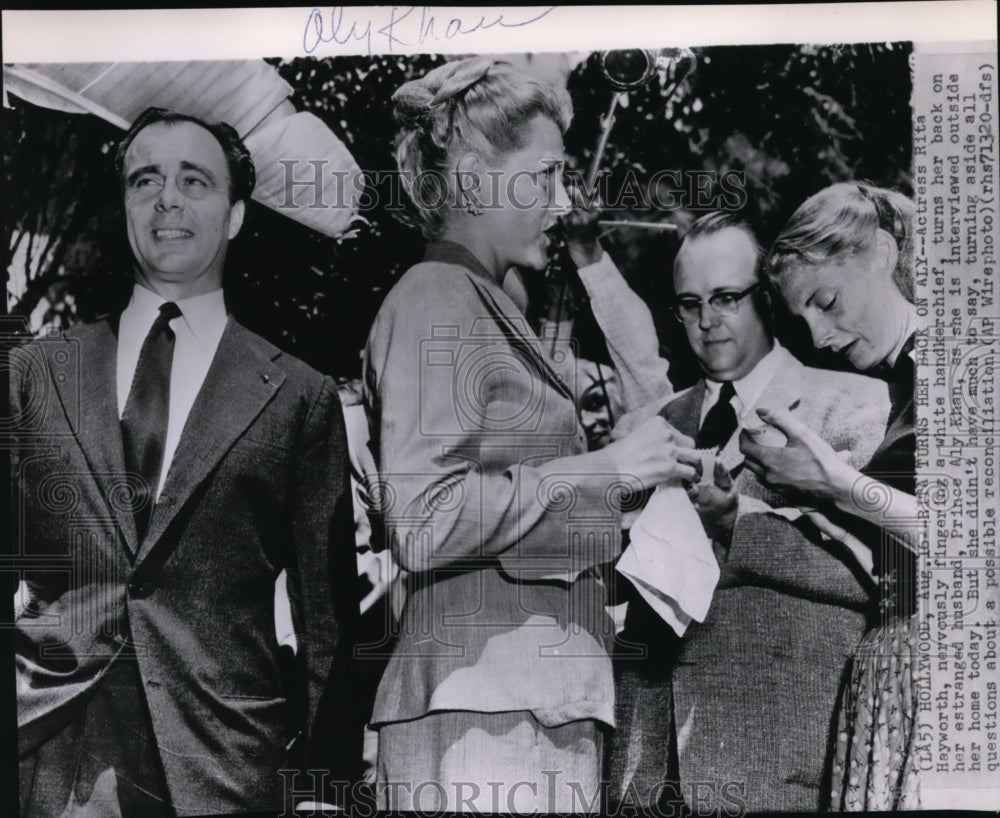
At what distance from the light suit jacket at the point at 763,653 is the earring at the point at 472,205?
75 centimetres

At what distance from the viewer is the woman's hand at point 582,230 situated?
9.20ft

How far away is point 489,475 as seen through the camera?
9.06ft

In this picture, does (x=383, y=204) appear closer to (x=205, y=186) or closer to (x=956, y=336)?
(x=205, y=186)

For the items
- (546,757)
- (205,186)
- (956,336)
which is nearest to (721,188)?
(956,336)

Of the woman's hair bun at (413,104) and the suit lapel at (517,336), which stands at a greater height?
the woman's hair bun at (413,104)

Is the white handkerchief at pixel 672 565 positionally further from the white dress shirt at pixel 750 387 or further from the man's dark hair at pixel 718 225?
the man's dark hair at pixel 718 225

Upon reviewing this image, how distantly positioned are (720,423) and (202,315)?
146cm

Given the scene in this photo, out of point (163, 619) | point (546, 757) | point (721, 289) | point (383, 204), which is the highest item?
point (383, 204)

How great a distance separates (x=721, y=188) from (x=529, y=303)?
2.01 ft

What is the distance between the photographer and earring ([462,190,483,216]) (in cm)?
280

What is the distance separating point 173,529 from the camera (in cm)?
272

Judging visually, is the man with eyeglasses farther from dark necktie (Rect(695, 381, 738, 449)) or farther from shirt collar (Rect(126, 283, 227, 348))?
shirt collar (Rect(126, 283, 227, 348))

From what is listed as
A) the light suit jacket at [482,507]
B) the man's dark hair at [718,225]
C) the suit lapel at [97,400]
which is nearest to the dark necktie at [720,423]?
the light suit jacket at [482,507]
